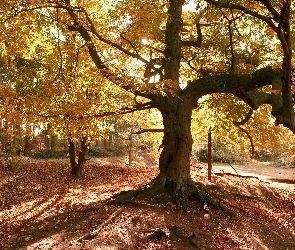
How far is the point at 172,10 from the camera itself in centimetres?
1136

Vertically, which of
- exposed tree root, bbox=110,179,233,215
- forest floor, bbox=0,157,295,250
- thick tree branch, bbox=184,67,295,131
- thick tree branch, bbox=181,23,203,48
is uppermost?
thick tree branch, bbox=181,23,203,48

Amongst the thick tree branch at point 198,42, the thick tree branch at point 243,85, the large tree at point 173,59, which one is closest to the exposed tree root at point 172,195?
the large tree at point 173,59

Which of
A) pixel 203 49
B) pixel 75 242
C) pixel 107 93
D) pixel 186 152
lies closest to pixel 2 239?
pixel 75 242

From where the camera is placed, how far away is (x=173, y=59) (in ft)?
38.1

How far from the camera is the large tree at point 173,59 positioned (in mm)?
9555

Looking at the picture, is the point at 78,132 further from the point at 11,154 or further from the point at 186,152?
the point at 11,154

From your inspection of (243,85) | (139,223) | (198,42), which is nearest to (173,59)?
(198,42)

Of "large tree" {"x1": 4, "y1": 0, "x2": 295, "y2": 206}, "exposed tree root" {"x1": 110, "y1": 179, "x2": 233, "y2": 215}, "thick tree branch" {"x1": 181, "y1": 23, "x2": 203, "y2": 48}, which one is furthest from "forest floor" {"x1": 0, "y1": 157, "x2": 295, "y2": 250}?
"thick tree branch" {"x1": 181, "y1": 23, "x2": 203, "y2": 48}

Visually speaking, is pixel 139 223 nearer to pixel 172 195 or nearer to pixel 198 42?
pixel 172 195

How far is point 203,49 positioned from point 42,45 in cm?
926

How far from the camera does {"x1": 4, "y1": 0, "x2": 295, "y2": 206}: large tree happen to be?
9555mm

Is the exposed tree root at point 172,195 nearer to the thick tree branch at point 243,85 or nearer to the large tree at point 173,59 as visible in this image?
the large tree at point 173,59

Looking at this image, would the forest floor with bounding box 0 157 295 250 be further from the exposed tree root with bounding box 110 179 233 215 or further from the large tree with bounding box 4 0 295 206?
the large tree with bounding box 4 0 295 206

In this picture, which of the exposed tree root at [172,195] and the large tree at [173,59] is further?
the exposed tree root at [172,195]
